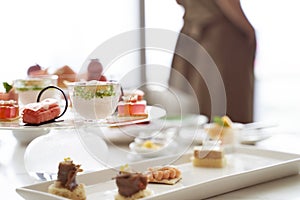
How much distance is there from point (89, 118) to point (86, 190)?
0.58 feet

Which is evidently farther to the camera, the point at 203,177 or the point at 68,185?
the point at 203,177

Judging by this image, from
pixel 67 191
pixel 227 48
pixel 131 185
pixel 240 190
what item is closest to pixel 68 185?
pixel 67 191

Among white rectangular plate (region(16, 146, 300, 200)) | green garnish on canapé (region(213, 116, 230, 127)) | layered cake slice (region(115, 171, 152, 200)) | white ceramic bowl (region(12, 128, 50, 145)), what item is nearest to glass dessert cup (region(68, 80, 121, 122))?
white rectangular plate (region(16, 146, 300, 200))

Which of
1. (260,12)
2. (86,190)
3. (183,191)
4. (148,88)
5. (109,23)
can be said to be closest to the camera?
(183,191)

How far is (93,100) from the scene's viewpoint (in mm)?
1613

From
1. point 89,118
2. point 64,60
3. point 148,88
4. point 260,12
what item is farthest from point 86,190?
point 260,12

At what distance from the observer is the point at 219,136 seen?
217 cm

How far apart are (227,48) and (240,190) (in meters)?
1.80

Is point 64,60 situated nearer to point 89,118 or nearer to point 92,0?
point 92,0

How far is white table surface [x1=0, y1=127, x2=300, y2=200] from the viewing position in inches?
62.1

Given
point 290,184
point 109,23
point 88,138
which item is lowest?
point 290,184

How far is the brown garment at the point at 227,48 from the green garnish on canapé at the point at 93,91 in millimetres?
1677

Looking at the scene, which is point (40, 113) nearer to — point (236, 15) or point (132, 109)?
point (132, 109)

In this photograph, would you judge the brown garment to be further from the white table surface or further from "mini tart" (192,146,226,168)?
"mini tart" (192,146,226,168)
